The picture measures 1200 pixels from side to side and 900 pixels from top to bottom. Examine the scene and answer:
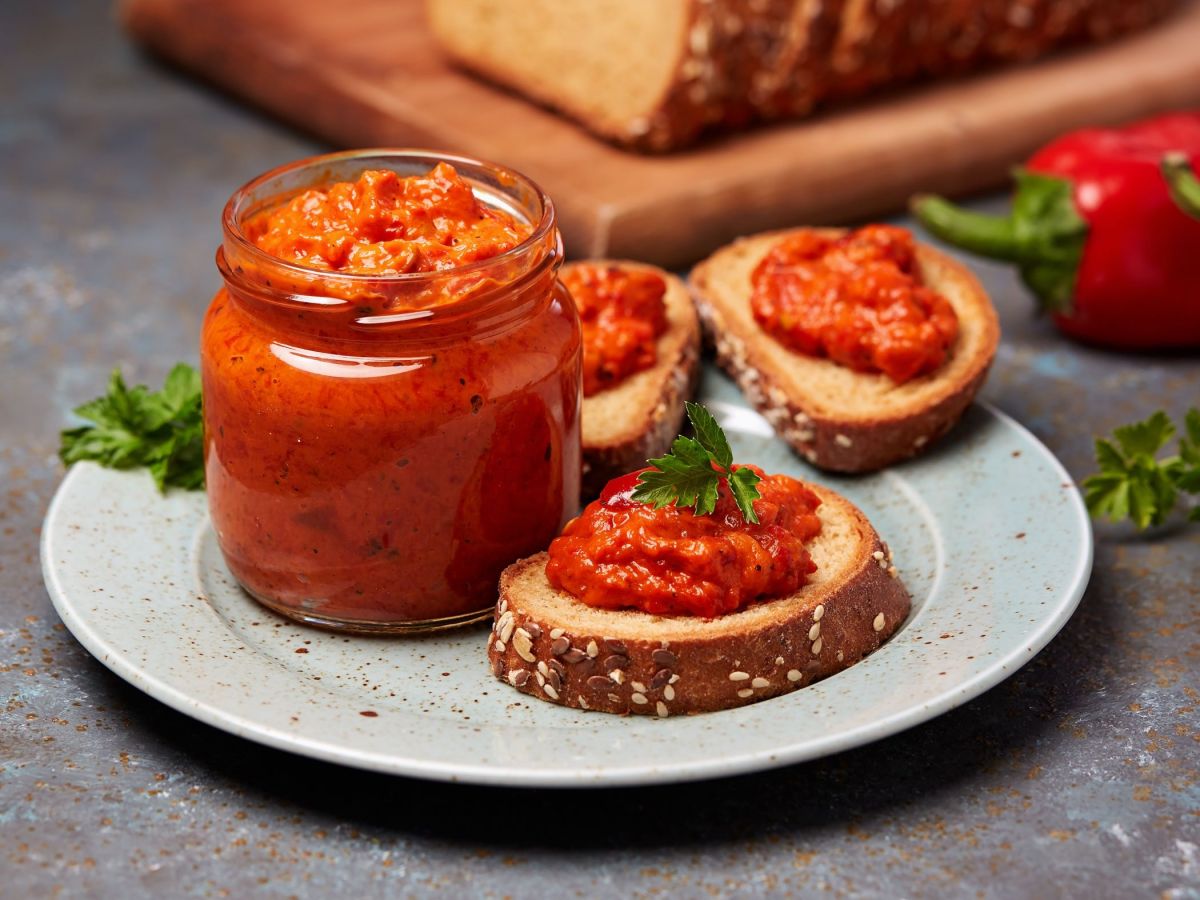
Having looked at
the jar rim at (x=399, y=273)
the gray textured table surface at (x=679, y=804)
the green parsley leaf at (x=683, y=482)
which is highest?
the jar rim at (x=399, y=273)

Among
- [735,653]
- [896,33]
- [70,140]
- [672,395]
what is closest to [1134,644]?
[735,653]

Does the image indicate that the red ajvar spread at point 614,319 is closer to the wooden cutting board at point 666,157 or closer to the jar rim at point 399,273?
the jar rim at point 399,273

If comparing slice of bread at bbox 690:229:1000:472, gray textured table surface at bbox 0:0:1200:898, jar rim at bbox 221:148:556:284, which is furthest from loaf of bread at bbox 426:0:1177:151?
gray textured table surface at bbox 0:0:1200:898

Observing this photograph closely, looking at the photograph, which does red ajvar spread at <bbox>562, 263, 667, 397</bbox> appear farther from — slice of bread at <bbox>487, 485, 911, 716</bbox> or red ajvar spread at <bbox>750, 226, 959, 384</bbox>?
slice of bread at <bbox>487, 485, 911, 716</bbox>

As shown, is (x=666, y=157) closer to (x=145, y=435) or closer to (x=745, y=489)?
(x=145, y=435)

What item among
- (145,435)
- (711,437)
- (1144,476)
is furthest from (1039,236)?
(145,435)

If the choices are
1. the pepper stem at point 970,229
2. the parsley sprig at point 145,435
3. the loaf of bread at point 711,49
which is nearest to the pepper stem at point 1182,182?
the pepper stem at point 970,229
